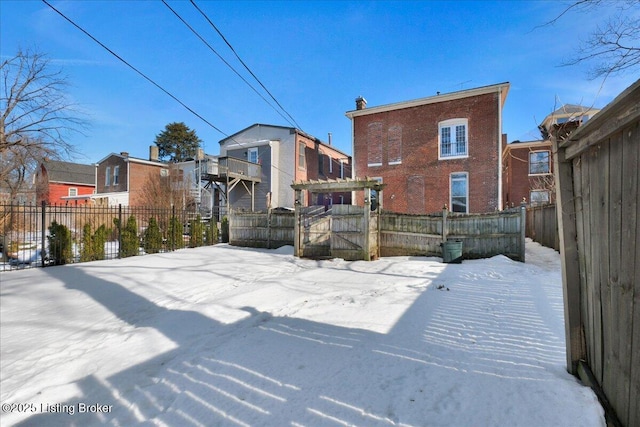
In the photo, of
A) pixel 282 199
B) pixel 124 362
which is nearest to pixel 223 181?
pixel 282 199

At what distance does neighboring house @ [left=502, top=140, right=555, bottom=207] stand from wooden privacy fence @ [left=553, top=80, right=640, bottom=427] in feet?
71.2

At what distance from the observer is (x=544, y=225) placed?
12086mm

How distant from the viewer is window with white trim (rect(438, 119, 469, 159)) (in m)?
16.0

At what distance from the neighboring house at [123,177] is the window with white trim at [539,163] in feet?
96.5

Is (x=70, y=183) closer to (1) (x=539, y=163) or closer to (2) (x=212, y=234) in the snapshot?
(2) (x=212, y=234)

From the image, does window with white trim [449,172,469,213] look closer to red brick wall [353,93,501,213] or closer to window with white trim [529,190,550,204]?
red brick wall [353,93,501,213]

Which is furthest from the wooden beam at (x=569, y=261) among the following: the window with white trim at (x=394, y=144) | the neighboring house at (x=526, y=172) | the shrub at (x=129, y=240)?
the neighboring house at (x=526, y=172)

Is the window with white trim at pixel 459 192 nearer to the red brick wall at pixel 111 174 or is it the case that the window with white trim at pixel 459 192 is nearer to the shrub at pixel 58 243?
the shrub at pixel 58 243

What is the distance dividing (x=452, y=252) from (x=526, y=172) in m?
18.2

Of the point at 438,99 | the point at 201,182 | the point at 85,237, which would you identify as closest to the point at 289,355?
the point at 85,237

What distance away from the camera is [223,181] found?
21.8m

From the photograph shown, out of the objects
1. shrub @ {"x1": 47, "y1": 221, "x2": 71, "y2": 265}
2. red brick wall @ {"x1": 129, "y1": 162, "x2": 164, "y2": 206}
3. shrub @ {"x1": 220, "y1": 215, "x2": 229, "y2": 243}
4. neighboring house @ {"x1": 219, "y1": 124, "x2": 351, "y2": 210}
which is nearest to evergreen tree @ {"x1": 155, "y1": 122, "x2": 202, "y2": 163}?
red brick wall @ {"x1": 129, "y1": 162, "x2": 164, "y2": 206}

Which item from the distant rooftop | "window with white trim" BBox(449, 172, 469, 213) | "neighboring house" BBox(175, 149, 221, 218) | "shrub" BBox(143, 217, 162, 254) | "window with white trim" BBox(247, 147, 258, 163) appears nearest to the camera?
"shrub" BBox(143, 217, 162, 254)

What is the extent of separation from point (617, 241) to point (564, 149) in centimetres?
107
